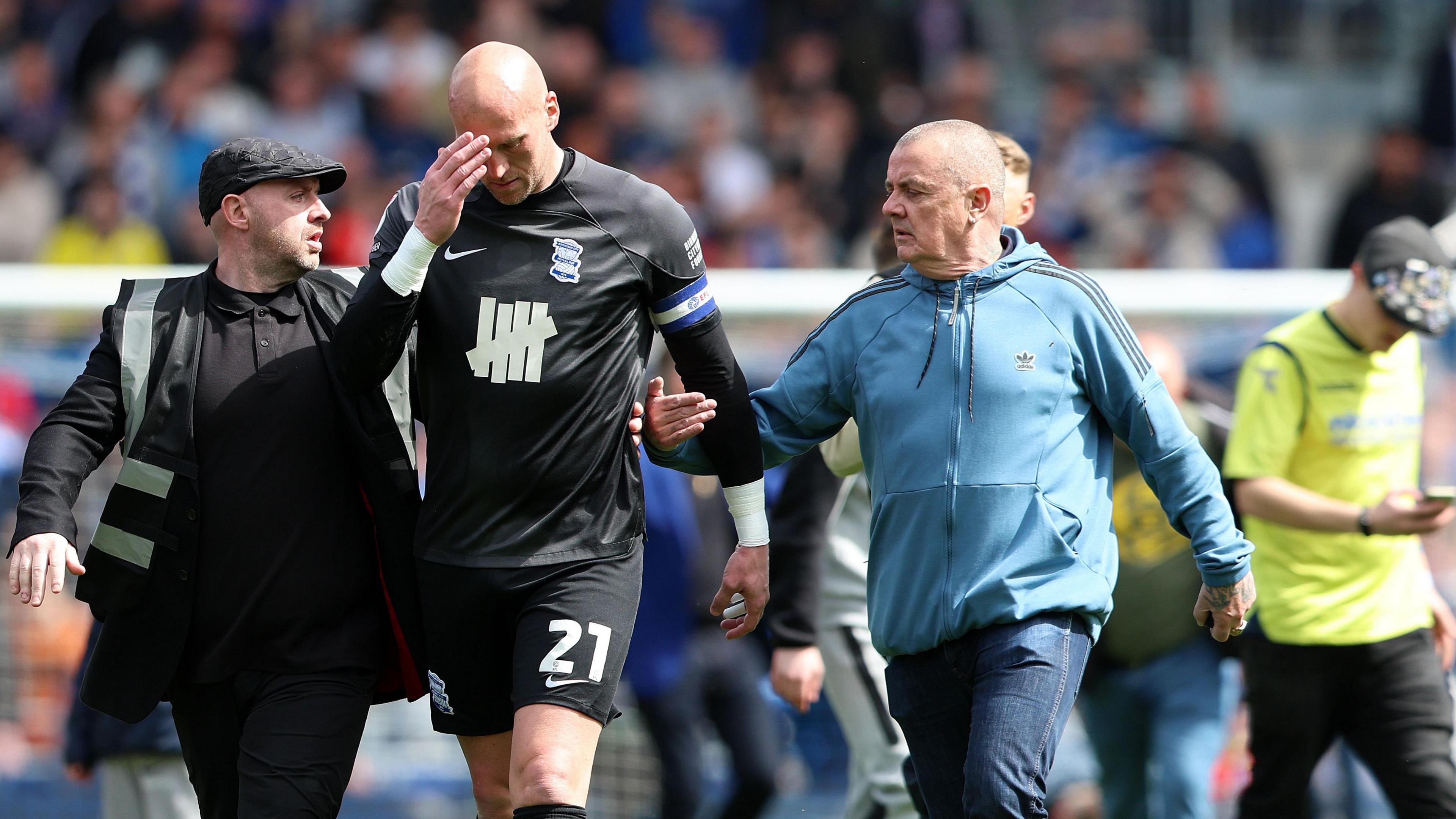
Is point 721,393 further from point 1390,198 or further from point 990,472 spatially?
point 1390,198

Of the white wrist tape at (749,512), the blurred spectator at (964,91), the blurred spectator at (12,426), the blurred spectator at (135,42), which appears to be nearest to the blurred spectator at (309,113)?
the blurred spectator at (135,42)

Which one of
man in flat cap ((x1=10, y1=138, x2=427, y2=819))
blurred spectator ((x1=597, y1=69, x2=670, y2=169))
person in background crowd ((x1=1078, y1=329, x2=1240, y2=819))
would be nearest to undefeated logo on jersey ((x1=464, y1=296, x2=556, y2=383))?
man in flat cap ((x1=10, y1=138, x2=427, y2=819))

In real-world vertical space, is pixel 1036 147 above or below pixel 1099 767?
above

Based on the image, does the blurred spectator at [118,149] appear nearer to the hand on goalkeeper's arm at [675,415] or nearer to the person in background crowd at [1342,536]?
the hand on goalkeeper's arm at [675,415]

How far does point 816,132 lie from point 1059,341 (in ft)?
28.3

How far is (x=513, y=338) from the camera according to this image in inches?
175

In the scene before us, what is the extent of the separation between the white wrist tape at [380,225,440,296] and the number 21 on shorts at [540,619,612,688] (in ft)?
3.08

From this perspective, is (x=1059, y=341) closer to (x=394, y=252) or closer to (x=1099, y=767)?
(x=394, y=252)

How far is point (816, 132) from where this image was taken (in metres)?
12.8

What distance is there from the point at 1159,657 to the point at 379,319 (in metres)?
3.71

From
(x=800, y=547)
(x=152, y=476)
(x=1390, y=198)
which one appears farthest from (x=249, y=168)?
(x=1390, y=198)

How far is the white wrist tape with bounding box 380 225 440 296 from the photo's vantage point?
14.0 ft

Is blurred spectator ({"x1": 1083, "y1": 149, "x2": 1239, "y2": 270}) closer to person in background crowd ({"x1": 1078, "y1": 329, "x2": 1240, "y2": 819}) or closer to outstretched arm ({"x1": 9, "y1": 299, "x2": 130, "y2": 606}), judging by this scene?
person in background crowd ({"x1": 1078, "y1": 329, "x2": 1240, "y2": 819})

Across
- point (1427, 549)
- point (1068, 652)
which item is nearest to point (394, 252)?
point (1068, 652)
